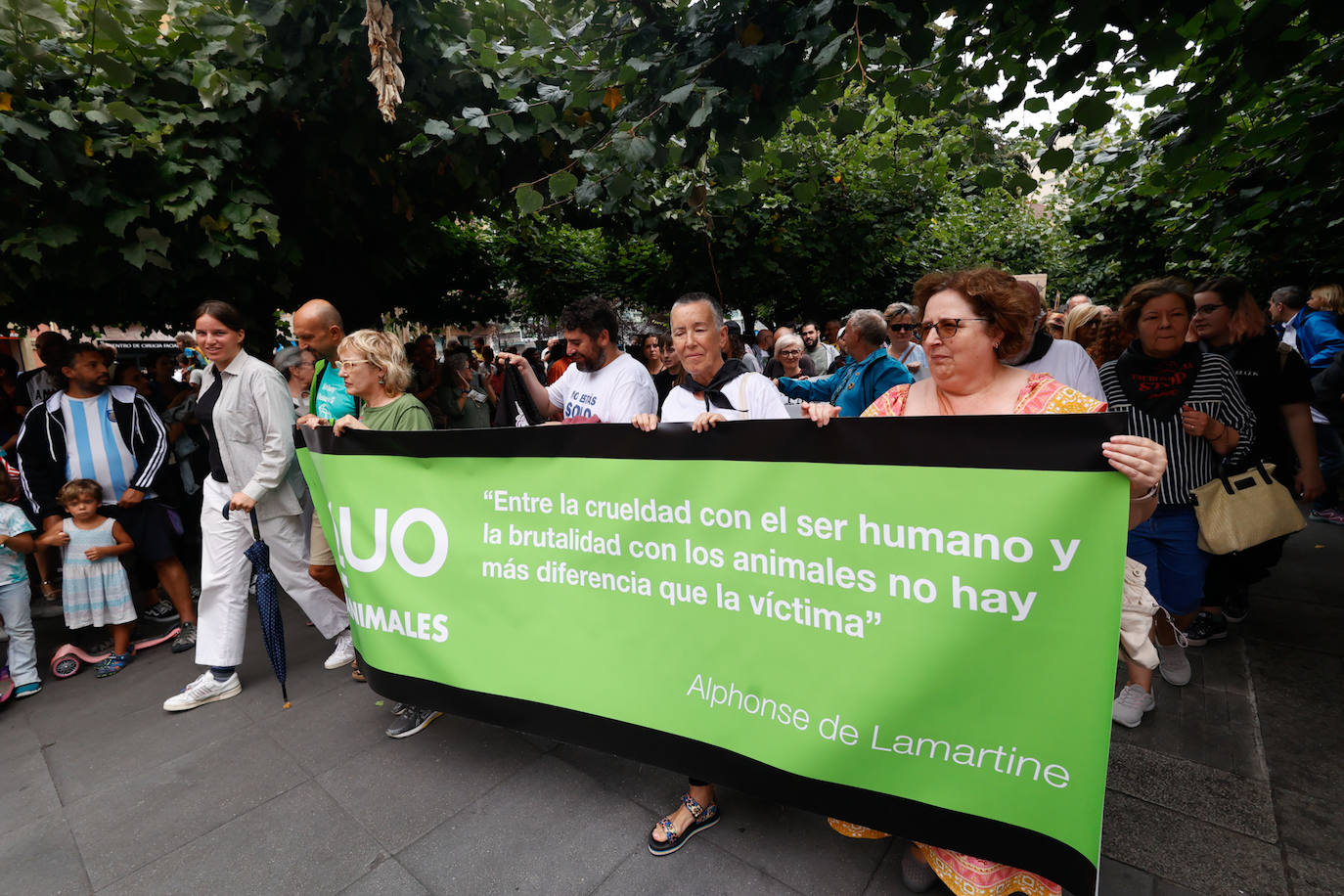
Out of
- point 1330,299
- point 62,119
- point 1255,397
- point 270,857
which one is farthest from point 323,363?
point 1330,299

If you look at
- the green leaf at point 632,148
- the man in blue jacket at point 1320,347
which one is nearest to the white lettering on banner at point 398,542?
the green leaf at point 632,148

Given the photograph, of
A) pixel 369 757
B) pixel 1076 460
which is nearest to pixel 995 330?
pixel 1076 460

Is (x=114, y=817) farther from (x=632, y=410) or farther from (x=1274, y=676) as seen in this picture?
(x=1274, y=676)

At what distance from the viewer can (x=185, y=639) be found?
441 cm

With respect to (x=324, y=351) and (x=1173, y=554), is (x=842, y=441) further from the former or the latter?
(x=324, y=351)

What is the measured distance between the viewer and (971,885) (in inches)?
69.2

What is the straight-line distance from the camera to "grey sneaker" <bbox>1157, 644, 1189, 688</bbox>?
3.14 m

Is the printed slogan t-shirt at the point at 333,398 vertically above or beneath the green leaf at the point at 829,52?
beneath

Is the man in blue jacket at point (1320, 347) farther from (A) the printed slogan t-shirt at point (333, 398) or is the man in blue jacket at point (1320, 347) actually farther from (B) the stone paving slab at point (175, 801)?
(B) the stone paving slab at point (175, 801)

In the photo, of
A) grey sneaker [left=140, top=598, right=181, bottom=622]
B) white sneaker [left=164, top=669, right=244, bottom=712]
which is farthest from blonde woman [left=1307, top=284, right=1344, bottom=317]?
grey sneaker [left=140, top=598, right=181, bottom=622]

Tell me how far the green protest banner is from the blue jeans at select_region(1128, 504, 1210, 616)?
1840 mm

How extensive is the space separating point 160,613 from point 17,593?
51.7 inches

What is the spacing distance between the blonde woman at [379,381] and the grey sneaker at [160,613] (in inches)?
126

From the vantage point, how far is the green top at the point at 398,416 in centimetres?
305
